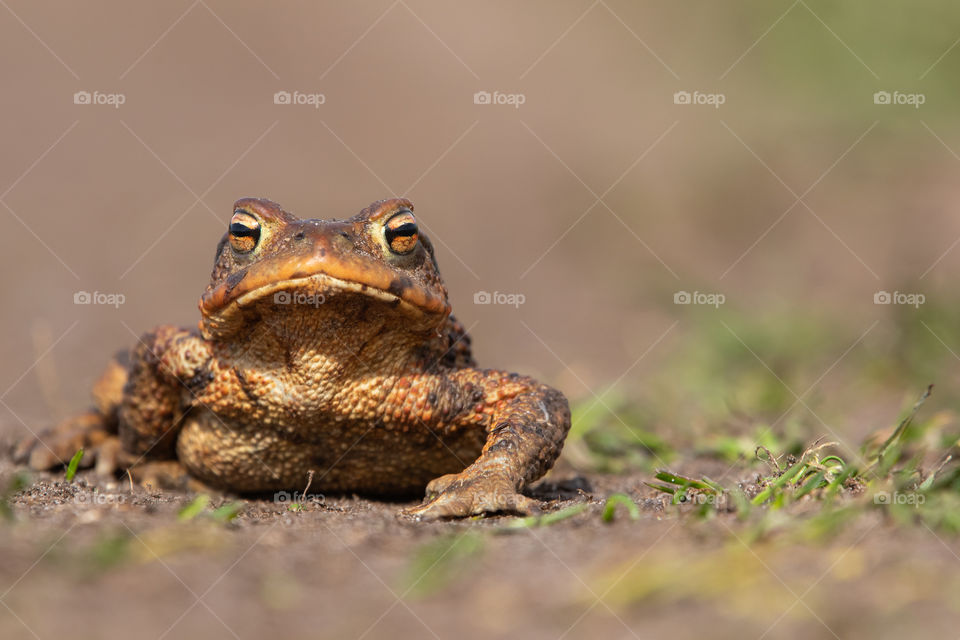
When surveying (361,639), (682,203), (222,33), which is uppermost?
(222,33)

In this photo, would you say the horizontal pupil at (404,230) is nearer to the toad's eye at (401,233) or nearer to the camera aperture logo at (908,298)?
the toad's eye at (401,233)

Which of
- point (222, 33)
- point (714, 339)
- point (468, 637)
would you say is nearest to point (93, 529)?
point (468, 637)

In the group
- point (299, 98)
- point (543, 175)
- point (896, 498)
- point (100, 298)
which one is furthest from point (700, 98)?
point (896, 498)

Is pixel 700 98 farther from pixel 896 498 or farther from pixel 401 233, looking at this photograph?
pixel 896 498

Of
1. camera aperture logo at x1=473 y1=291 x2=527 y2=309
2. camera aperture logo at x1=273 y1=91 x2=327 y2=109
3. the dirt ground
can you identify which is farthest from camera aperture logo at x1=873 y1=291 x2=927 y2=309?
camera aperture logo at x1=273 y1=91 x2=327 y2=109

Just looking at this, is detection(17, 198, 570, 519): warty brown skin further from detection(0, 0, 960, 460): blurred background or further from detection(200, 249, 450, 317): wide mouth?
detection(0, 0, 960, 460): blurred background

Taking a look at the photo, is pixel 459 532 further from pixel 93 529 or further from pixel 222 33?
pixel 222 33

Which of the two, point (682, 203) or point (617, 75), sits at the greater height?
point (617, 75)
